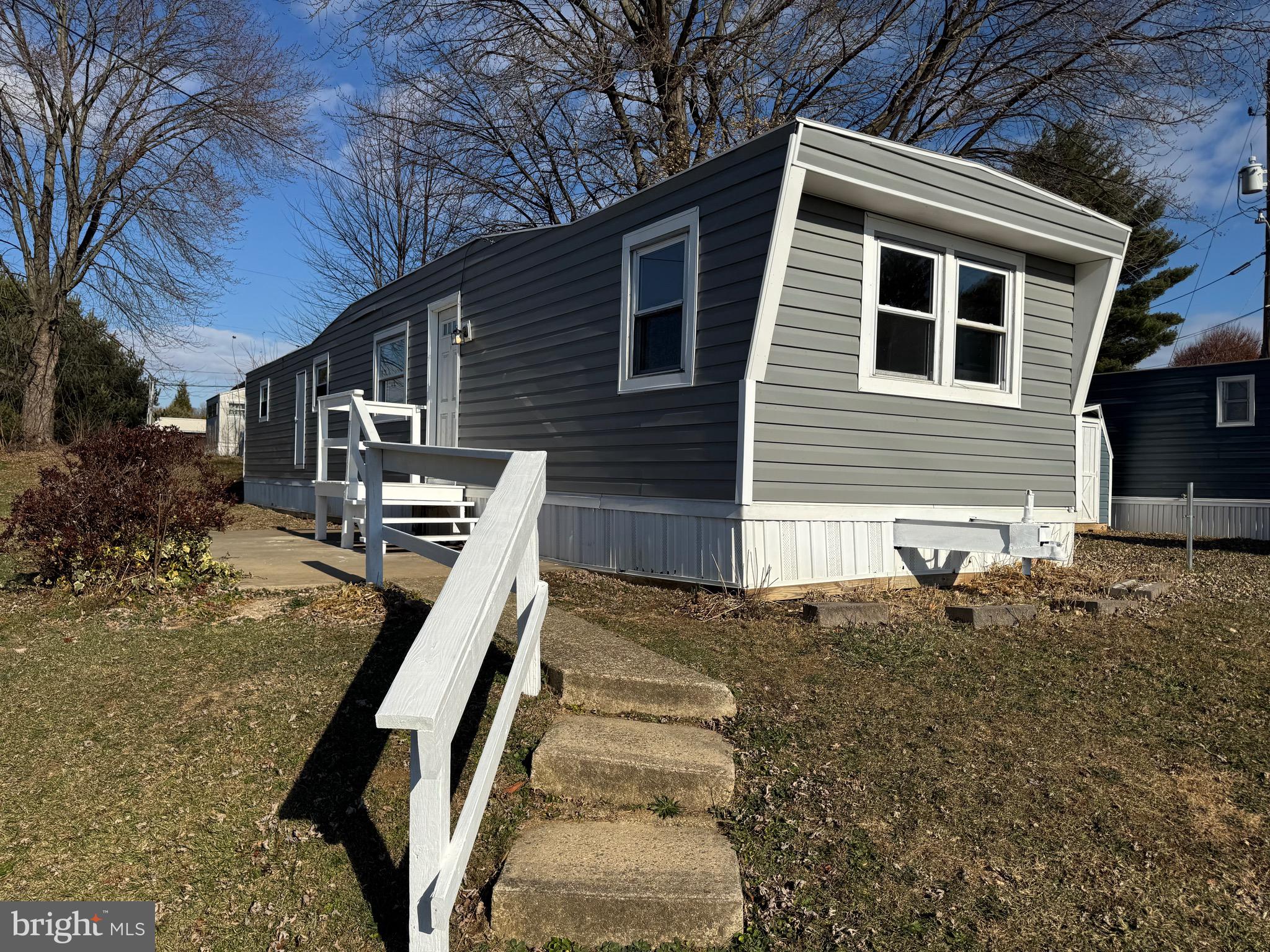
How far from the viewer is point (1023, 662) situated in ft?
14.9

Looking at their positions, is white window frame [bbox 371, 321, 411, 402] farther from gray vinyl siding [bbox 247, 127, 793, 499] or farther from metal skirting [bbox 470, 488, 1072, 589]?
metal skirting [bbox 470, 488, 1072, 589]

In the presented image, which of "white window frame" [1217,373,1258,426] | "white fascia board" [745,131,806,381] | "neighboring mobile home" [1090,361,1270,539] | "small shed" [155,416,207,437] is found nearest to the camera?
"white fascia board" [745,131,806,381]

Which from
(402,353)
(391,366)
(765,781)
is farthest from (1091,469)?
(765,781)

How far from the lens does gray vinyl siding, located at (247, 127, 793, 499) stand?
5809 mm

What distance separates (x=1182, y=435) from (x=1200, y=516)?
1350mm

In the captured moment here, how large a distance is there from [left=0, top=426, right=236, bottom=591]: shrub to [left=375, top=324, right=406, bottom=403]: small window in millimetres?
5469

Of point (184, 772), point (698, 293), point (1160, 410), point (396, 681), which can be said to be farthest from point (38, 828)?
point (1160, 410)

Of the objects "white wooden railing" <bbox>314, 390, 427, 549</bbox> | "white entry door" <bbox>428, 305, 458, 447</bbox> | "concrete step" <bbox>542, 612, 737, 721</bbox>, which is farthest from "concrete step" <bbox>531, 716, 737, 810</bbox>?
"white entry door" <bbox>428, 305, 458, 447</bbox>

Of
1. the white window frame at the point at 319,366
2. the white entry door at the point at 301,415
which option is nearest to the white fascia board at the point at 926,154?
the white window frame at the point at 319,366

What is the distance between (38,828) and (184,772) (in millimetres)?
427

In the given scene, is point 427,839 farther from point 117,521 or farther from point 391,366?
point 391,366

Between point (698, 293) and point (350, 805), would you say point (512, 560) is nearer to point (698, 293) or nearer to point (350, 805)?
point (350, 805)

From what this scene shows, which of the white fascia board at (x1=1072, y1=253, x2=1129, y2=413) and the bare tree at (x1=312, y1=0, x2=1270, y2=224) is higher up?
the bare tree at (x1=312, y1=0, x2=1270, y2=224)

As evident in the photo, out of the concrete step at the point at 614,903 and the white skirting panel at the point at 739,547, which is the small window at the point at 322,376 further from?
the concrete step at the point at 614,903
